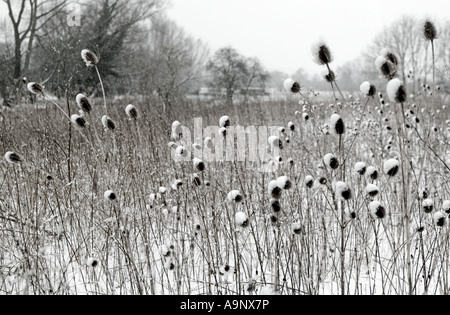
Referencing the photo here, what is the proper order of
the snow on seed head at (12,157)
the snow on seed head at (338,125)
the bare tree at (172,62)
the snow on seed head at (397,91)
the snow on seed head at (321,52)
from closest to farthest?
the snow on seed head at (397,91) → the snow on seed head at (338,125) → the snow on seed head at (321,52) → the snow on seed head at (12,157) → the bare tree at (172,62)

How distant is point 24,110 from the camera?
553cm

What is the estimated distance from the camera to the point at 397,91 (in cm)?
111

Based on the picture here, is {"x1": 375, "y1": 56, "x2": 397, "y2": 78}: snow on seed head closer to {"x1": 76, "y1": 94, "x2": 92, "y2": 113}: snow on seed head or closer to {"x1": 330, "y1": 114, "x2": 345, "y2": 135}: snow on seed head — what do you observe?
{"x1": 330, "y1": 114, "x2": 345, "y2": 135}: snow on seed head

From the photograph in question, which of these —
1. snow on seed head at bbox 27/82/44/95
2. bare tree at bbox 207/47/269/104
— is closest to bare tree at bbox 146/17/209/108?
bare tree at bbox 207/47/269/104

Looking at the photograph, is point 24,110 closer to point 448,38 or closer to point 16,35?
point 448,38

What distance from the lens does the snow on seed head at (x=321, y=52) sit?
1.32 metres

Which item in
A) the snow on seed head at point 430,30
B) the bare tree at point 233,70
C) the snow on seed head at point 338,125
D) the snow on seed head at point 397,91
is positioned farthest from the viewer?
the bare tree at point 233,70

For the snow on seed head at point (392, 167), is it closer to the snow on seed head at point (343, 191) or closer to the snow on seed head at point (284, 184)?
the snow on seed head at point (343, 191)

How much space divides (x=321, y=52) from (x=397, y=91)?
34 centimetres

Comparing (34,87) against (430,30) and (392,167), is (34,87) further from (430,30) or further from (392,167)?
(430,30)

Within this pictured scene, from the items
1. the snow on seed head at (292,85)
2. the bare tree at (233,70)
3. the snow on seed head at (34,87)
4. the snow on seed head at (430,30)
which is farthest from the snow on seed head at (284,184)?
the bare tree at (233,70)

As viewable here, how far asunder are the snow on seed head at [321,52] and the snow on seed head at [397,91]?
0.95 ft

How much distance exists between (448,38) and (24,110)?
916 centimetres
